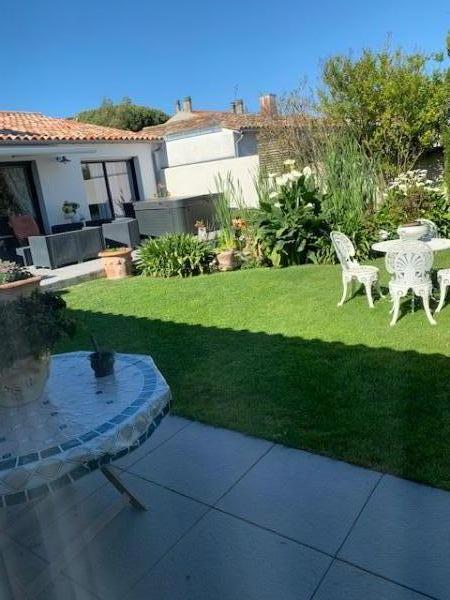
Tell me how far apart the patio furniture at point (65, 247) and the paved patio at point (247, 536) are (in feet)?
18.3

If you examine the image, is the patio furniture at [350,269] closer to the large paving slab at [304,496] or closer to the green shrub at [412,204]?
the green shrub at [412,204]

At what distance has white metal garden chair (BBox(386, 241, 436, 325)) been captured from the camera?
12.8ft

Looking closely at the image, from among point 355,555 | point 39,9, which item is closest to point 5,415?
point 39,9

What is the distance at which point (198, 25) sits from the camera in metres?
1.28

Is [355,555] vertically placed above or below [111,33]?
below

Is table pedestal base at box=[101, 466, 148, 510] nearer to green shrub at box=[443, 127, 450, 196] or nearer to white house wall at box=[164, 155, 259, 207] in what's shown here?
white house wall at box=[164, 155, 259, 207]

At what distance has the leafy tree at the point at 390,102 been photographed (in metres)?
9.05

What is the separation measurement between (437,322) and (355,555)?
2.88 metres

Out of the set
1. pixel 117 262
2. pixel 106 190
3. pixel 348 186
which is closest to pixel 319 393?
pixel 117 262

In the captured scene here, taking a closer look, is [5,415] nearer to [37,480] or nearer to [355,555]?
[37,480]

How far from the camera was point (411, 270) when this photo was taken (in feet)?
→ 13.2

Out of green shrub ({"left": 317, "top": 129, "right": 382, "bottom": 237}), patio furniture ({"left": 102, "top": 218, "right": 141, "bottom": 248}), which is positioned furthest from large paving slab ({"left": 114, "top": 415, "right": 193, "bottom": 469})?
patio furniture ({"left": 102, "top": 218, "right": 141, "bottom": 248})

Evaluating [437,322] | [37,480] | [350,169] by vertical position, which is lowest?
[437,322]

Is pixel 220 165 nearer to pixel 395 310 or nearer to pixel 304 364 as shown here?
pixel 395 310
